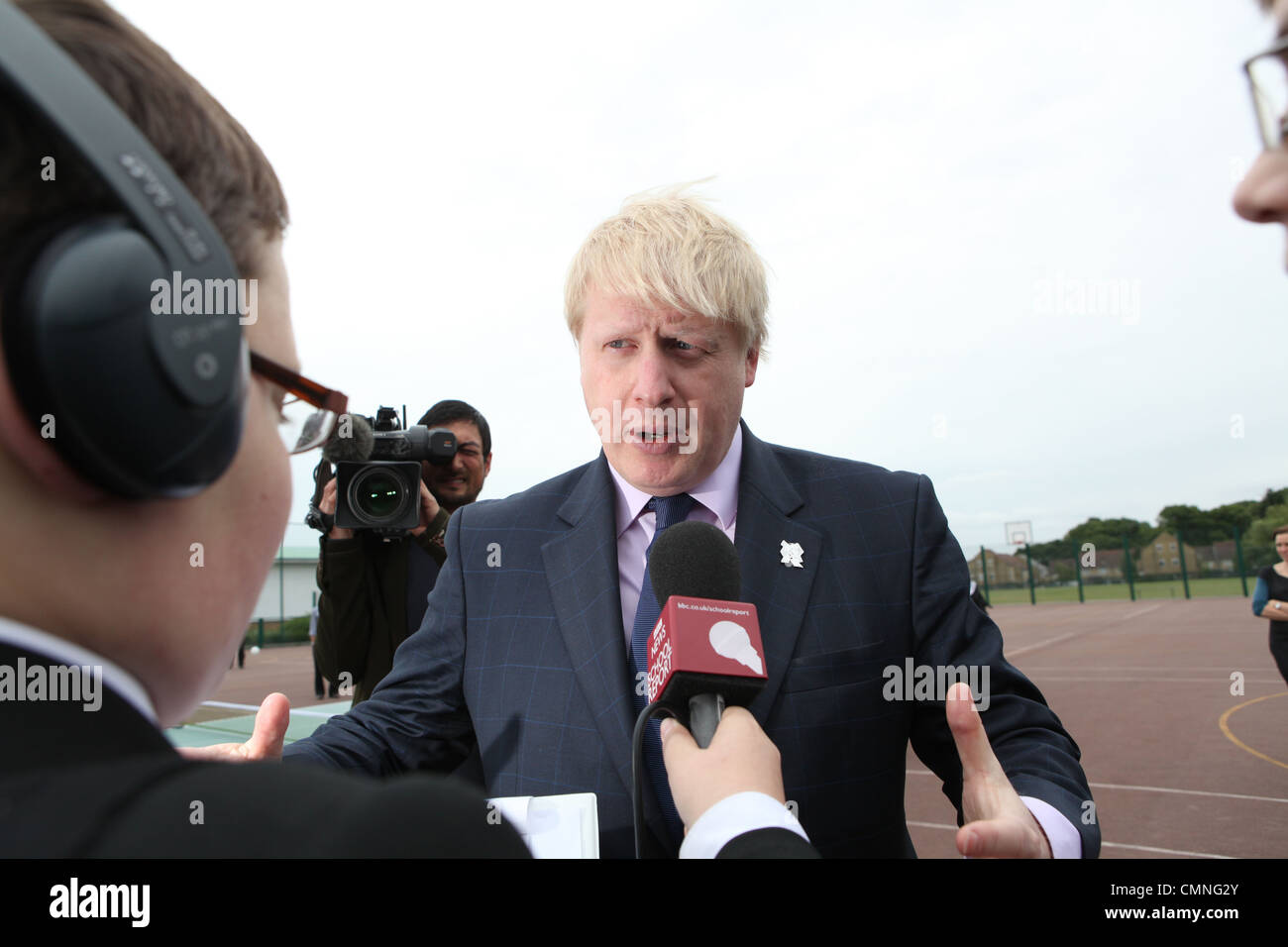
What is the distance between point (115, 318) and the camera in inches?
25.5

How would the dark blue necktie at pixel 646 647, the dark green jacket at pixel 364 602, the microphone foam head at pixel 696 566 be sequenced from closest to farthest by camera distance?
the microphone foam head at pixel 696 566 → the dark blue necktie at pixel 646 647 → the dark green jacket at pixel 364 602

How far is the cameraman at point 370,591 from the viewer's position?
3.47 m

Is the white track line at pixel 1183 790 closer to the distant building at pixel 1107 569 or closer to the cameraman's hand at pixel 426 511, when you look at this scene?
the cameraman's hand at pixel 426 511

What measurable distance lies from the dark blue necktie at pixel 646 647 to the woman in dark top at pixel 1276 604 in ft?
26.5

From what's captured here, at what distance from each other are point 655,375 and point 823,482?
526 millimetres

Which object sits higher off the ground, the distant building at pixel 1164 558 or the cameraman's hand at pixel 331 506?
the cameraman's hand at pixel 331 506

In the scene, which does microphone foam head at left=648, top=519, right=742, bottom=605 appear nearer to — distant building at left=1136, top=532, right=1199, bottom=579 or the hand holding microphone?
the hand holding microphone

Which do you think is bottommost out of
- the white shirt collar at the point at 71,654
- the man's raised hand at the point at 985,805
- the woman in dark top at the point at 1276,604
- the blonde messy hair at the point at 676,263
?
the woman in dark top at the point at 1276,604

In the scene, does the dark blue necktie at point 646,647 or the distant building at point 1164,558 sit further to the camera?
the distant building at point 1164,558

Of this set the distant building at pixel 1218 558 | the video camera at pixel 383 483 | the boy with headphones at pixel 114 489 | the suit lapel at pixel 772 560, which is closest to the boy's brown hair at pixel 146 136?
the boy with headphones at pixel 114 489

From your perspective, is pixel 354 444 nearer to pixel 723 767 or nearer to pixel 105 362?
pixel 723 767

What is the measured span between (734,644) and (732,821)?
1.05 feet
